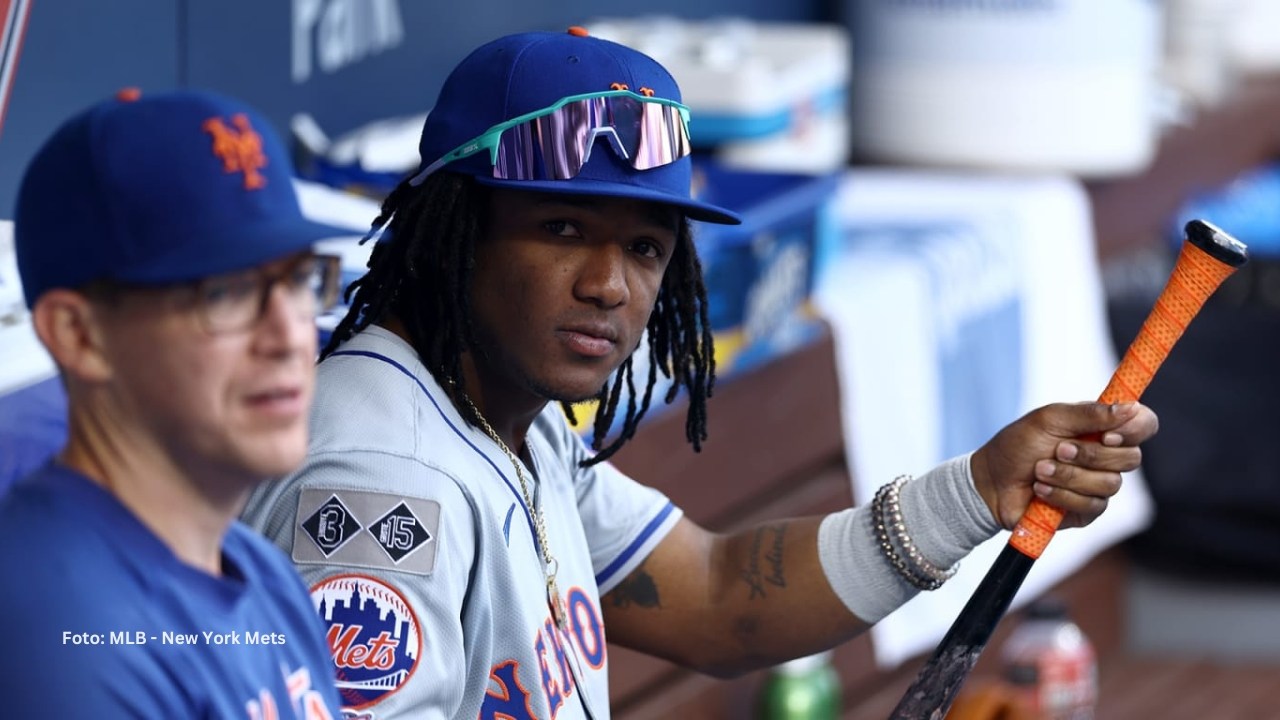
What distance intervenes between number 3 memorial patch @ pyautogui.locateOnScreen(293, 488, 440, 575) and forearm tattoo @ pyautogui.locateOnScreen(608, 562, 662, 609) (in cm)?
50

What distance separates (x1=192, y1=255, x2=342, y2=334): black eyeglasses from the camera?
1.19 m

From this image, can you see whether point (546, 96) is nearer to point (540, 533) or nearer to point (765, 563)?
point (540, 533)

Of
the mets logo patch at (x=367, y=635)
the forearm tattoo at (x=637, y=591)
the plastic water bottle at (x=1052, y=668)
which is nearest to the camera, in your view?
the mets logo patch at (x=367, y=635)

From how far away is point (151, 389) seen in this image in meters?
1.19

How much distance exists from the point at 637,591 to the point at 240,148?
3.20 feet

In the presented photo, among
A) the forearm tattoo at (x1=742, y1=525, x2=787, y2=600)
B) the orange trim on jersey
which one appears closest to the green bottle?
the forearm tattoo at (x1=742, y1=525, x2=787, y2=600)

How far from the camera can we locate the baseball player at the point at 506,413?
1.58 m

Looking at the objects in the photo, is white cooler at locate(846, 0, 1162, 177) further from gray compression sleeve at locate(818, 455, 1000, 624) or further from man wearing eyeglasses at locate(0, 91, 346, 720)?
man wearing eyeglasses at locate(0, 91, 346, 720)

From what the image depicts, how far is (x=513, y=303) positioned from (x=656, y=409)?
1.41 metres

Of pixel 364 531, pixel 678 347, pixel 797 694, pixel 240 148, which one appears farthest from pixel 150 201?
pixel 797 694

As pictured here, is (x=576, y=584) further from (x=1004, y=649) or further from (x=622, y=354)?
(x=1004, y=649)

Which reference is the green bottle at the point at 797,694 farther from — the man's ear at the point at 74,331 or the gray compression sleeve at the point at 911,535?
the man's ear at the point at 74,331

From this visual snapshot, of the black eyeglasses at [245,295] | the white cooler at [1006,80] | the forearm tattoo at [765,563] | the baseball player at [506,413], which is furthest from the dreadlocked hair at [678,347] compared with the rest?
the white cooler at [1006,80]

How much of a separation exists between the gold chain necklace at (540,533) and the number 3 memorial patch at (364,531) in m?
0.19
